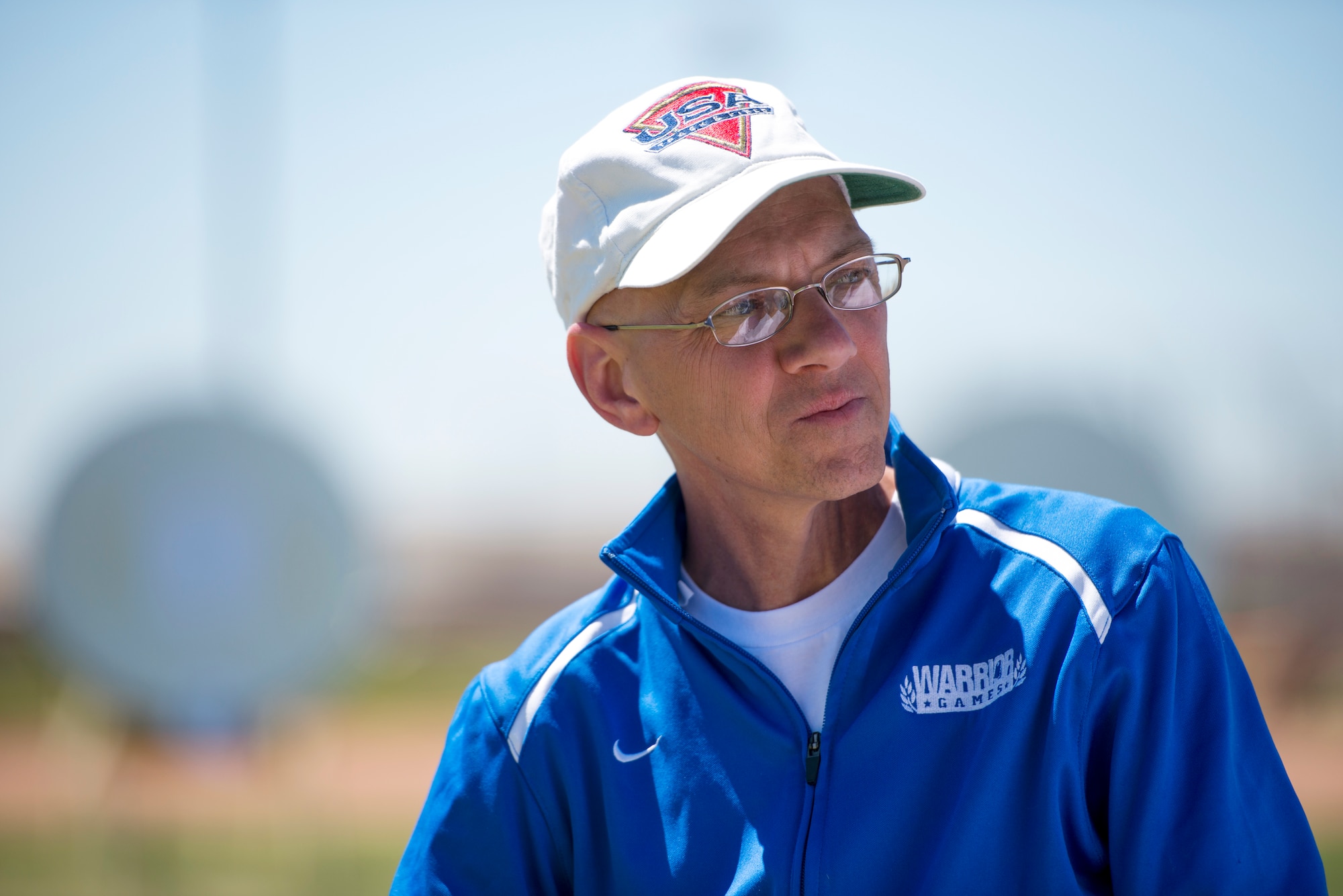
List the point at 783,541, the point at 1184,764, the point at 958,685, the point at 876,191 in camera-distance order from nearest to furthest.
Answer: the point at 1184,764
the point at 958,685
the point at 783,541
the point at 876,191

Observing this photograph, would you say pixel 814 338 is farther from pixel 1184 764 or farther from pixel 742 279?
pixel 1184 764

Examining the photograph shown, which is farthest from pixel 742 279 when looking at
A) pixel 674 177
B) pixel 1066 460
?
pixel 1066 460

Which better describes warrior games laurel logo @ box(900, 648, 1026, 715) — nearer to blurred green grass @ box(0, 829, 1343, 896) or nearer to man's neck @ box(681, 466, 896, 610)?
man's neck @ box(681, 466, 896, 610)

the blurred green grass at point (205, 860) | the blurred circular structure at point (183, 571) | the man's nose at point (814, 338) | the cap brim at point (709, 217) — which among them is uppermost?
the cap brim at point (709, 217)

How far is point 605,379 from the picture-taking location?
1854 mm

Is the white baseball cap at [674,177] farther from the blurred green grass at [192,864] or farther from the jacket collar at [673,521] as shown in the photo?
the blurred green grass at [192,864]

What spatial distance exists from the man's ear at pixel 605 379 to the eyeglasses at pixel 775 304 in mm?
199

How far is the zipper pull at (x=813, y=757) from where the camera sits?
4.88 feet

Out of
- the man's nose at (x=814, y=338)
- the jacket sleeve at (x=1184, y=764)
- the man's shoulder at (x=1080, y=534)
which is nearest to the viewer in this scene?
the jacket sleeve at (x=1184, y=764)

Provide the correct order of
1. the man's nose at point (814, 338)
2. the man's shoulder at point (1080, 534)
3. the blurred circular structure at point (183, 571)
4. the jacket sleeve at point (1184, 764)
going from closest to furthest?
the jacket sleeve at point (1184, 764) < the man's shoulder at point (1080, 534) < the man's nose at point (814, 338) < the blurred circular structure at point (183, 571)

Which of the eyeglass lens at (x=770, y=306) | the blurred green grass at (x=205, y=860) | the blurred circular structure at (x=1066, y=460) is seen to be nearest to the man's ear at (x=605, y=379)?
the eyeglass lens at (x=770, y=306)

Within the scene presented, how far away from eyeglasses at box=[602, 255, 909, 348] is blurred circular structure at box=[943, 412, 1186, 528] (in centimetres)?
927

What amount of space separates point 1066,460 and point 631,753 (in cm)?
1068

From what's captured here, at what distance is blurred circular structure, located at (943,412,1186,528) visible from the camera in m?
11.1
